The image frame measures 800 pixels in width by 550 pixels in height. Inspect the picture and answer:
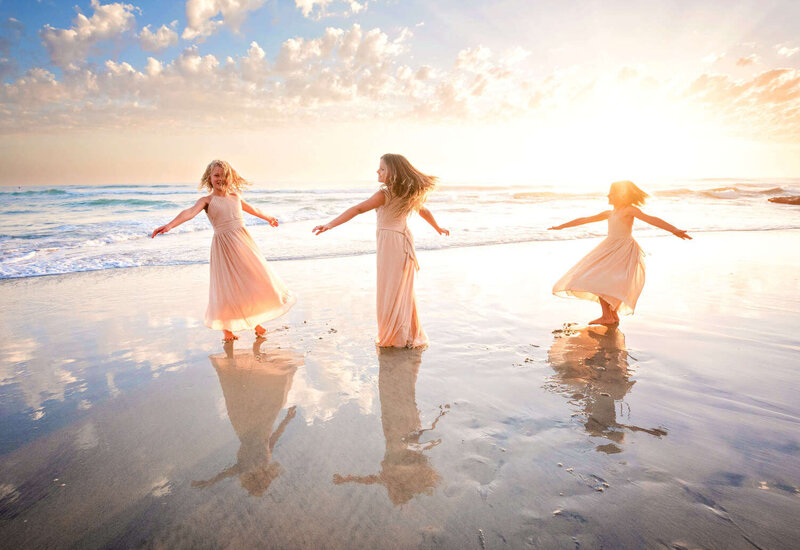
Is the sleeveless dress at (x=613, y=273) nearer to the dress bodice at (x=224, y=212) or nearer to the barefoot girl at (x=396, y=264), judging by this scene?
Result: the barefoot girl at (x=396, y=264)

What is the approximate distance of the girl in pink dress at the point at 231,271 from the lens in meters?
5.21

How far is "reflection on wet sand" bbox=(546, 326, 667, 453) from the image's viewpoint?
122 inches

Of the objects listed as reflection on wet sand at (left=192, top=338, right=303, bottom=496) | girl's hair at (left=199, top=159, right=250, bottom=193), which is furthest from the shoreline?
reflection on wet sand at (left=192, top=338, right=303, bottom=496)

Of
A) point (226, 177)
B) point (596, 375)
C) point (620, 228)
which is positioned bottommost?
point (596, 375)

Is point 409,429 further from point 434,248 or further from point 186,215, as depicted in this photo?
point 434,248

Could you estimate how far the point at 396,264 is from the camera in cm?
487

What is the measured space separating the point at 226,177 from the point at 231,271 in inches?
46.1

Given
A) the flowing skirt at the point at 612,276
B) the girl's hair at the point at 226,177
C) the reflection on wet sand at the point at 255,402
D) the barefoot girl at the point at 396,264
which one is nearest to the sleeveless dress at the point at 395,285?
the barefoot girl at the point at 396,264

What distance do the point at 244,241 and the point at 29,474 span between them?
3183mm

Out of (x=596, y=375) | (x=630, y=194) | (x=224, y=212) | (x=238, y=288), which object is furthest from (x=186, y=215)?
(x=630, y=194)

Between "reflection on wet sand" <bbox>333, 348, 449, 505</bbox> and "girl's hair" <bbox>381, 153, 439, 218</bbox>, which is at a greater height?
"girl's hair" <bbox>381, 153, 439, 218</bbox>

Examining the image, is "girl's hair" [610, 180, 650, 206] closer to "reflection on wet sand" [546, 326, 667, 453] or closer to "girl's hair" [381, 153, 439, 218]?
"reflection on wet sand" [546, 326, 667, 453]

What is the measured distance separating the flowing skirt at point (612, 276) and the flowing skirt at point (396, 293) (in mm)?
2404

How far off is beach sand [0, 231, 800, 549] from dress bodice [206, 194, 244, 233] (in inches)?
56.8
